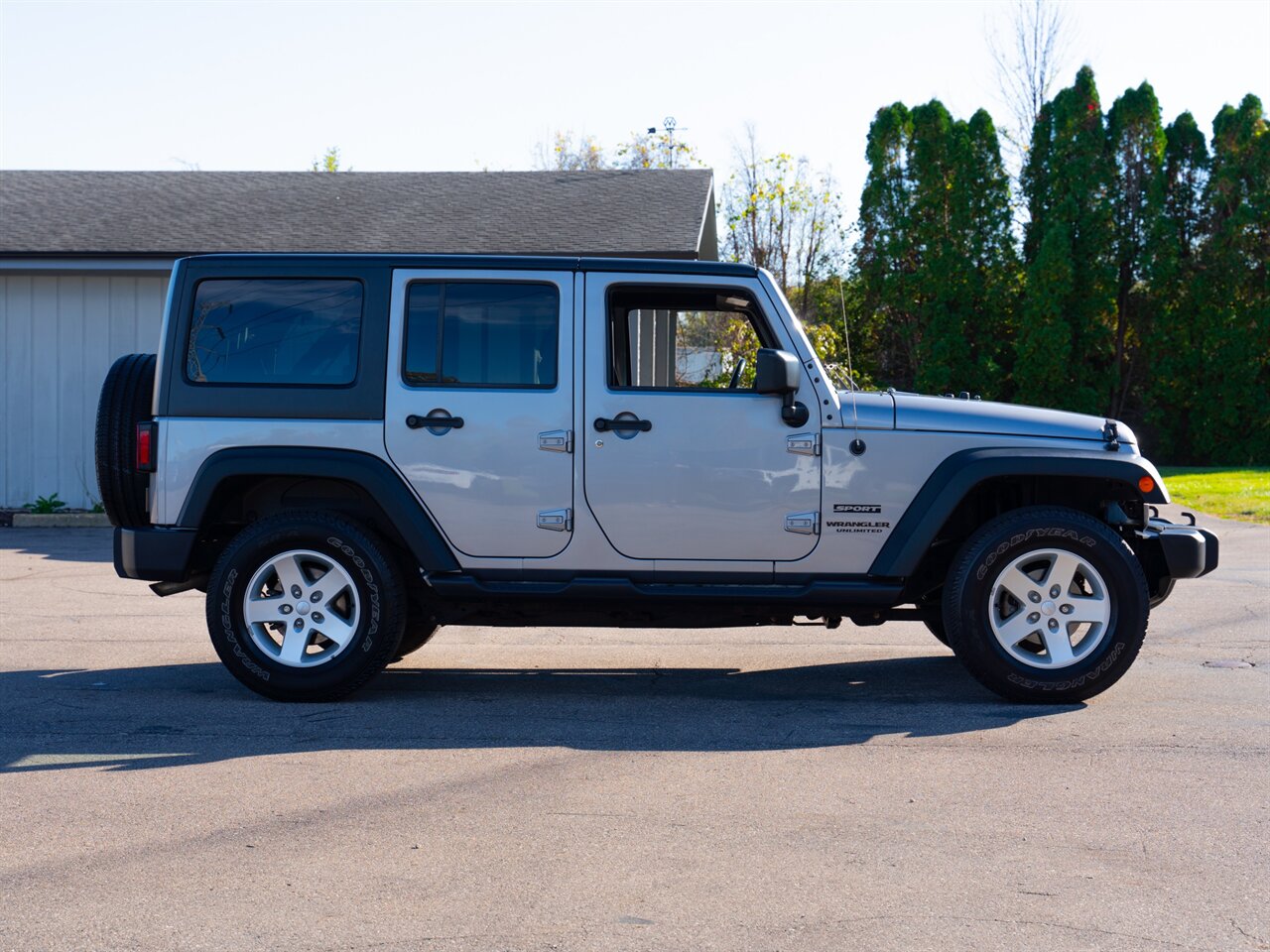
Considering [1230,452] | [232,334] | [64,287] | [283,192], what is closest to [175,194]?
[283,192]

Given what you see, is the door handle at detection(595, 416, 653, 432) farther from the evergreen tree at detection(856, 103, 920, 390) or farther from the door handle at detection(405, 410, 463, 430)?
the evergreen tree at detection(856, 103, 920, 390)

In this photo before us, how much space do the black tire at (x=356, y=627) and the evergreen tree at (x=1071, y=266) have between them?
2429cm

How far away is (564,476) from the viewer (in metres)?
6.35

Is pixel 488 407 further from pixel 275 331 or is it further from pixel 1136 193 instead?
pixel 1136 193

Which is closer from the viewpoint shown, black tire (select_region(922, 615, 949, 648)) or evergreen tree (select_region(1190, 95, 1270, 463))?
black tire (select_region(922, 615, 949, 648))

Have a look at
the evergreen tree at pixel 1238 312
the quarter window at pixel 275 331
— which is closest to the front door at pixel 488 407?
the quarter window at pixel 275 331

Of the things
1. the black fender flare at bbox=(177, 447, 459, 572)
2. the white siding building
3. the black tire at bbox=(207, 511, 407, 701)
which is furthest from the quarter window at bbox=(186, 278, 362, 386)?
the white siding building

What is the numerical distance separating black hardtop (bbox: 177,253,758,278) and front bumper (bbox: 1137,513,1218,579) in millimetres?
2321

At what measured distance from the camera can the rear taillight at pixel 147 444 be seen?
6473 millimetres

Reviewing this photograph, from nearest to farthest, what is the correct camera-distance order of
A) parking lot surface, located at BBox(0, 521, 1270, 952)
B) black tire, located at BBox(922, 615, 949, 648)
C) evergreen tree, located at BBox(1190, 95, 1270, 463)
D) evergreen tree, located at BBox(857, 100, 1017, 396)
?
parking lot surface, located at BBox(0, 521, 1270, 952) < black tire, located at BBox(922, 615, 949, 648) < evergreen tree, located at BBox(1190, 95, 1270, 463) < evergreen tree, located at BBox(857, 100, 1017, 396)

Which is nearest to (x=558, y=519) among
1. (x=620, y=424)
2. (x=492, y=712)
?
(x=620, y=424)

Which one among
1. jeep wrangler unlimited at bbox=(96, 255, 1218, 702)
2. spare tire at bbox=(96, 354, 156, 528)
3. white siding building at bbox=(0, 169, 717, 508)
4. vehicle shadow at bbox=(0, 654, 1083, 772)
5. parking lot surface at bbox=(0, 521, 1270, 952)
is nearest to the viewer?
parking lot surface at bbox=(0, 521, 1270, 952)

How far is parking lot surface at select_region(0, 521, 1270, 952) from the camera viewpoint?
3619 millimetres

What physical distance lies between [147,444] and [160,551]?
1.71 feet
